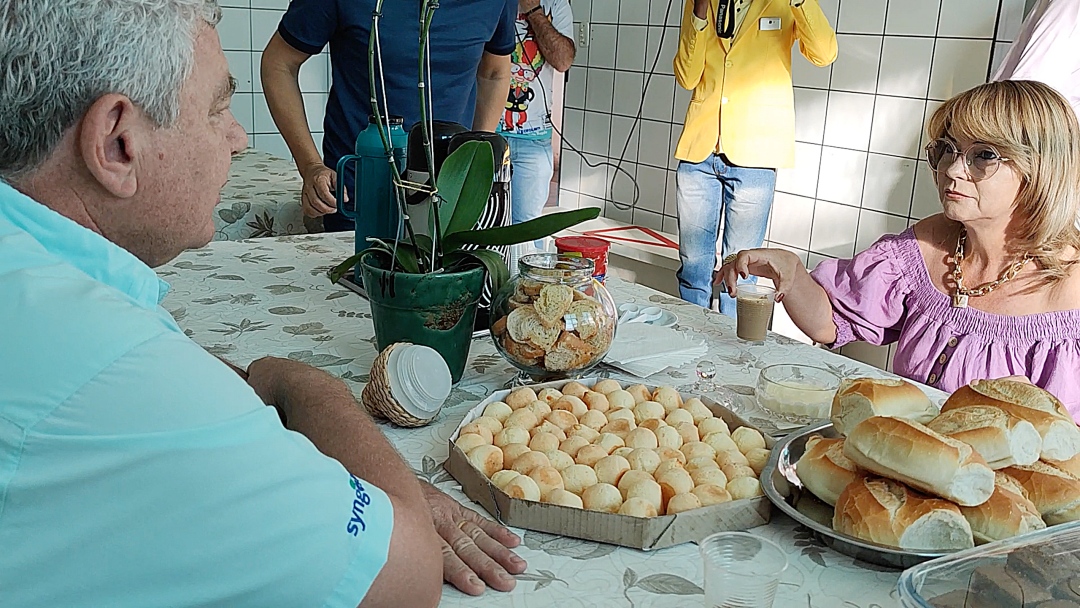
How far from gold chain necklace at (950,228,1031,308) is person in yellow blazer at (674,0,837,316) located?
1.48m

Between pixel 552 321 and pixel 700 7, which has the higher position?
pixel 700 7

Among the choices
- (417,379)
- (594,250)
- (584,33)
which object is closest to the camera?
(417,379)

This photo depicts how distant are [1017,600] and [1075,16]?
7.16ft

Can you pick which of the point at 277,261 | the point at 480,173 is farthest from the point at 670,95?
the point at 480,173

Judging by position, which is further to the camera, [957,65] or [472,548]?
[957,65]

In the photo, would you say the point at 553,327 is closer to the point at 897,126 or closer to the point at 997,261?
the point at 997,261

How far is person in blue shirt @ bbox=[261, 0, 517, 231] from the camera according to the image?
6.92 ft

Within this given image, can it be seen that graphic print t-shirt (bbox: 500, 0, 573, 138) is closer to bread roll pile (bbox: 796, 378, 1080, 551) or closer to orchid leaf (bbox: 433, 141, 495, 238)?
orchid leaf (bbox: 433, 141, 495, 238)

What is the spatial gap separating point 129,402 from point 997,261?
59.3 inches

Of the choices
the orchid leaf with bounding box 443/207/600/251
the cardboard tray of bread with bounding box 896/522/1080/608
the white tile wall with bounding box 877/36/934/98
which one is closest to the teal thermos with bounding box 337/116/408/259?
the orchid leaf with bounding box 443/207/600/251

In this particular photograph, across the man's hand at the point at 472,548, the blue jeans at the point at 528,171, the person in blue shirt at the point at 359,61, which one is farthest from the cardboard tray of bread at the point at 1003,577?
the blue jeans at the point at 528,171

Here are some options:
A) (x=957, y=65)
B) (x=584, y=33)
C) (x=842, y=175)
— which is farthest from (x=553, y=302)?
(x=584, y=33)

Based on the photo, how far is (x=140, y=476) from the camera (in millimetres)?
555

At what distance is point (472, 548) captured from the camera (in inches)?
32.4
